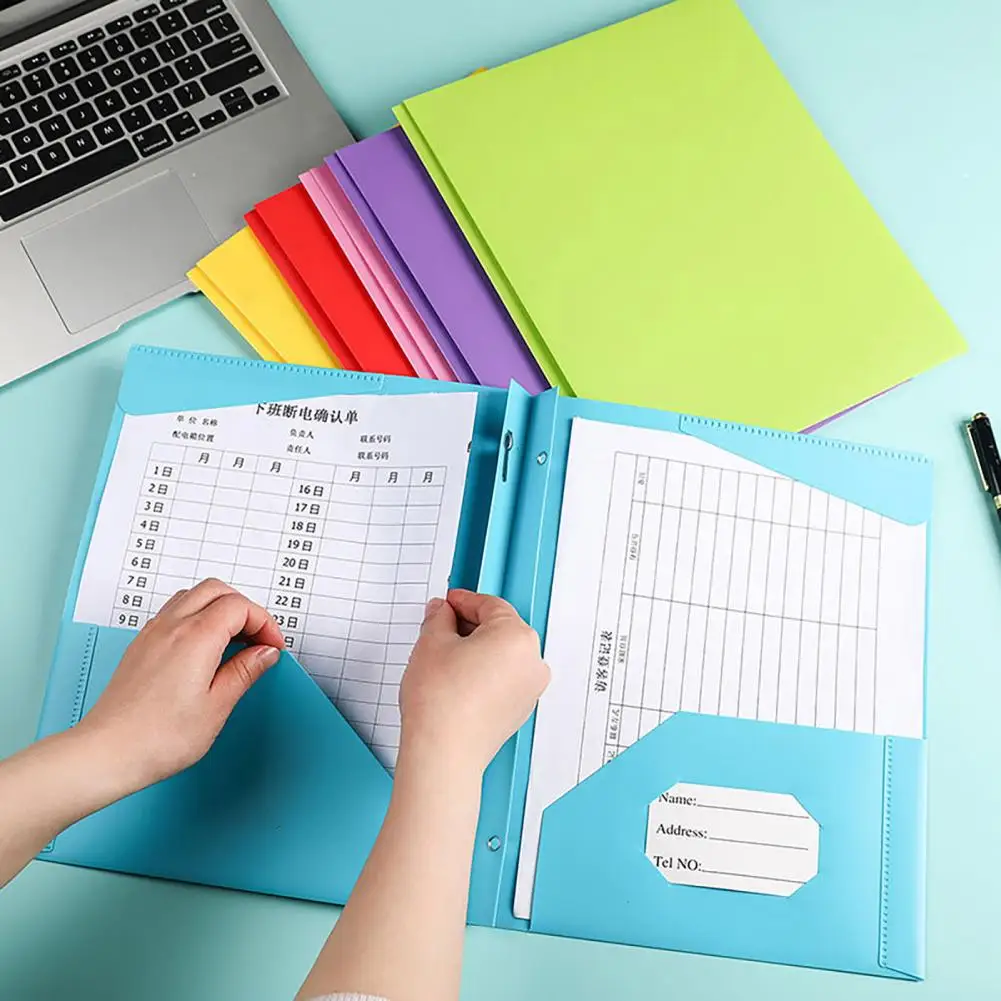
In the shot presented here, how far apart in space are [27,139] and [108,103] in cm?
7

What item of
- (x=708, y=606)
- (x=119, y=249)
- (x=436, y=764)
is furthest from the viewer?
(x=119, y=249)

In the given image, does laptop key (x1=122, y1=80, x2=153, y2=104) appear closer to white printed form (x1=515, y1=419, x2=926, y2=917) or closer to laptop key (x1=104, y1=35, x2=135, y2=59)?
laptop key (x1=104, y1=35, x2=135, y2=59)

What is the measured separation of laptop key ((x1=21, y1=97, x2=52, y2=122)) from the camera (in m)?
0.80

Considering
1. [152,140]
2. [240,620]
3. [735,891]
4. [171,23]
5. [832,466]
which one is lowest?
[735,891]

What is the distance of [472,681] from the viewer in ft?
1.91

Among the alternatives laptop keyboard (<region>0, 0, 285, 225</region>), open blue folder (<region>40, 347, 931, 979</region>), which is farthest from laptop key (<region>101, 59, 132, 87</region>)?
open blue folder (<region>40, 347, 931, 979</region>)

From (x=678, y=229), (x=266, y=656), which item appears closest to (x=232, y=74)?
(x=678, y=229)

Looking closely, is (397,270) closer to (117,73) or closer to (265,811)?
(117,73)

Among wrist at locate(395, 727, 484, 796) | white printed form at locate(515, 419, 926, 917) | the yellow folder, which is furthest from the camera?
the yellow folder

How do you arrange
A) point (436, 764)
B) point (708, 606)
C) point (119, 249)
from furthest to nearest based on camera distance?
point (119, 249)
point (708, 606)
point (436, 764)

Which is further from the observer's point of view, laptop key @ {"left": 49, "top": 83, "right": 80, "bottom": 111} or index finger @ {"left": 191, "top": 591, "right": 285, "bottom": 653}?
laptop key @ {"left": 49, "top": 83, "right": 80, "bottom": 111}

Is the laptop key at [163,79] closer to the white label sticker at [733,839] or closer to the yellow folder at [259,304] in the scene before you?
the yellow folder at [259,304]

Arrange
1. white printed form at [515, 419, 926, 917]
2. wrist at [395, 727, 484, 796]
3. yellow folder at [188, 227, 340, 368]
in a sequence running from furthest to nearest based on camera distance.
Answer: yellow folder at [188, 227, 340, 368]
white printed form at [515, 419, 926, 917]
wrist at [395, 727, 484, 796]

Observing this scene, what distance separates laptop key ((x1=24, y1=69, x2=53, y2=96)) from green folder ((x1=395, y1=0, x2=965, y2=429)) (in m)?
0.29
